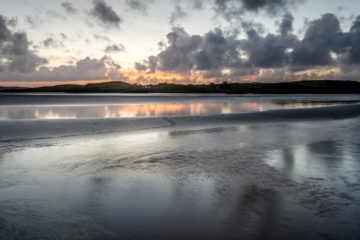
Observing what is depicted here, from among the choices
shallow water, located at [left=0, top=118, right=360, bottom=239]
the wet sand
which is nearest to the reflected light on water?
the wet sand

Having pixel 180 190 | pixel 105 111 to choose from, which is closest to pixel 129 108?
pixel 105 111

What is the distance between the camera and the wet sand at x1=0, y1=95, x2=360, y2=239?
562cm

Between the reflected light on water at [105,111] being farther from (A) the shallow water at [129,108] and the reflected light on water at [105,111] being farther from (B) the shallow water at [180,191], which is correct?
(B) the shallow water at [180,191]

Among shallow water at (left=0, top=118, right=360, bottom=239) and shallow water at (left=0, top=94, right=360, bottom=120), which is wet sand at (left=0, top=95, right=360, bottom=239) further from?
shallow water at (left=0, top=94, right=360, bottom=120)

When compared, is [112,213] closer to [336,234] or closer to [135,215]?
[135,215]

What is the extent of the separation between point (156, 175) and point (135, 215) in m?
3.13

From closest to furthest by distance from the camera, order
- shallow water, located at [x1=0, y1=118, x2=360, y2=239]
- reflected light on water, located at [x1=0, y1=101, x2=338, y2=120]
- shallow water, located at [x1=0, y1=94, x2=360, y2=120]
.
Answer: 1. shallow water, located at [x1=0, y1=118, x2=360, y2=239]
2. reflected light on water, located at [x1=0, y1=101, x2=338, y2=120]
3. shallow water, located at [x1=0, y1=94, x2=360, y2=120]

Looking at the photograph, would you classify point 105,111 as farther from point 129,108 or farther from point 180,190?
point 180,190

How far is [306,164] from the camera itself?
34.9 ft

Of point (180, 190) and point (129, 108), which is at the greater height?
point (129, 108)

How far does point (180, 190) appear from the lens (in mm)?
7875

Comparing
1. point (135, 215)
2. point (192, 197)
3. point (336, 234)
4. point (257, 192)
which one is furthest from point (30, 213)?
point (336, 234)

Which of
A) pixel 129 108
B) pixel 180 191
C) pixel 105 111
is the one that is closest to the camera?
pixel 180 191

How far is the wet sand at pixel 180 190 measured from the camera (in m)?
5.62
